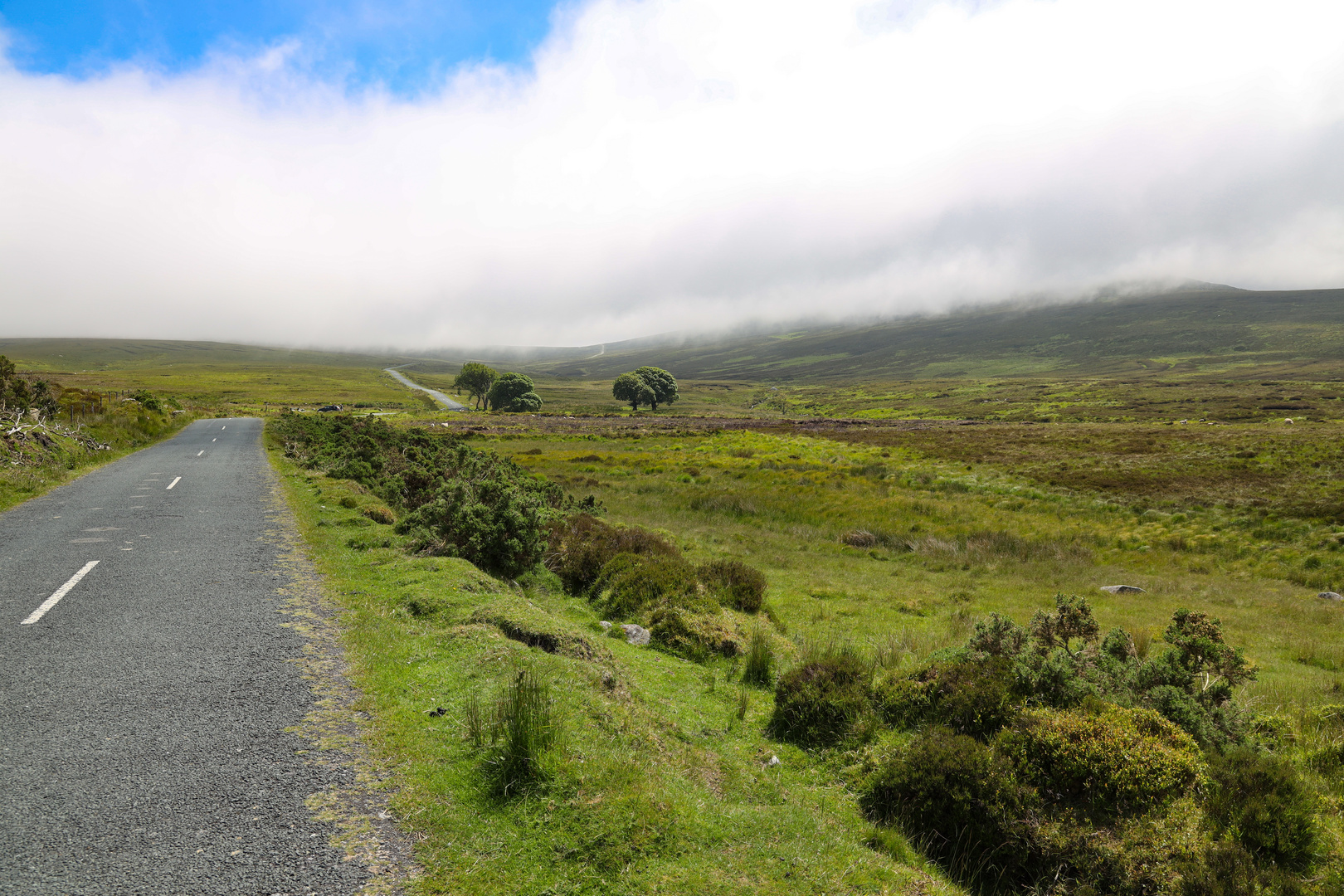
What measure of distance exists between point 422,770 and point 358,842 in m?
0.97

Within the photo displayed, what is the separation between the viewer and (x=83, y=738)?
5676 millimetres

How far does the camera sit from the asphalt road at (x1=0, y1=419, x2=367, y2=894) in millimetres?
4199

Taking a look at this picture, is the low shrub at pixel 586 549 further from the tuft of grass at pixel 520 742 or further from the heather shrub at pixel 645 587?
the tuft of grass at pixel 520 742

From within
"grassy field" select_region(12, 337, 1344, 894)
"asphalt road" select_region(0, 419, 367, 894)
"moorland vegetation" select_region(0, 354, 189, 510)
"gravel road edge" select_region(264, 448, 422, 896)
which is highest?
"moorland vegetation" select_region(0, 354, 189, 510)

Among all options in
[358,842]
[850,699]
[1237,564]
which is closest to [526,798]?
[358,842]

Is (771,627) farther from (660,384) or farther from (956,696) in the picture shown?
(660,384)

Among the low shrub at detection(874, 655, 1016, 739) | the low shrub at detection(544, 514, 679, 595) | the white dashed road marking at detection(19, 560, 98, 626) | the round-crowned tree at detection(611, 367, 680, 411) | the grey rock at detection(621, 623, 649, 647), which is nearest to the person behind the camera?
the low shrub at detection(874, 655, 1016, 739)

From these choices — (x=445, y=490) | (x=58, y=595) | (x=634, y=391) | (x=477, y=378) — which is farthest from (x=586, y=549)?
(x=477, y=378)

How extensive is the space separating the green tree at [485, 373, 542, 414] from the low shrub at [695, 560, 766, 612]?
384 feet

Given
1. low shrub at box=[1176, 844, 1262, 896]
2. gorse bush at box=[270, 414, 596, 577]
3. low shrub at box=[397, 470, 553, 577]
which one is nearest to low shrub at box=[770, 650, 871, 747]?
low shrub at box=[1176, 844, 1262, 896]

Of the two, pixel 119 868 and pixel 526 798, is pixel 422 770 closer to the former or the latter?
pixel 526 798

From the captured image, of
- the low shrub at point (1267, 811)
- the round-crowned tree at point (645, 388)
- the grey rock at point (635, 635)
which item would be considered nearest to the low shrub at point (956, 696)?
the low shrub at point (1267, 811)

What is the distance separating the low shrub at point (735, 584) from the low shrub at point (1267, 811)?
9520 millimetres

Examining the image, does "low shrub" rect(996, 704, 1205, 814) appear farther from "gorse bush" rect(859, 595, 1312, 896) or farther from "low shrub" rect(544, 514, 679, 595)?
"low shrub" rect(544, 514, 679, 595)
